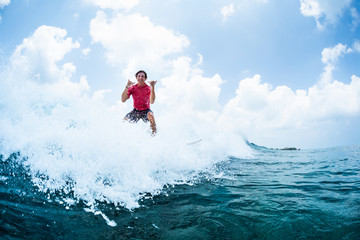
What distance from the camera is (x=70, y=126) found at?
16.5 ft

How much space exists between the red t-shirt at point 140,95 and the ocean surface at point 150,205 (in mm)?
3723

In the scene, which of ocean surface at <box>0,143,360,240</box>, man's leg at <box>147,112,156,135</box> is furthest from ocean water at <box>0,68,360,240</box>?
man's leg at <box>147,112,156,135</box>

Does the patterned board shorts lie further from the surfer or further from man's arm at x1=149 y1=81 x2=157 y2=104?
man's arm at x1=149 y1=81 x2=157 y2=104

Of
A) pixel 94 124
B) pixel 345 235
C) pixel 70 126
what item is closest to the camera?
pixel 345 235

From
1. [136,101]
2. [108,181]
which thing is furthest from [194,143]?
[108,181]

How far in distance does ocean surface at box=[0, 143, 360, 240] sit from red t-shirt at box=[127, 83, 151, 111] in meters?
3.72

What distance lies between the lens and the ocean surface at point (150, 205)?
6.79 ft

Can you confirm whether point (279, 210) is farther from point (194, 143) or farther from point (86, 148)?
point (194, 143)

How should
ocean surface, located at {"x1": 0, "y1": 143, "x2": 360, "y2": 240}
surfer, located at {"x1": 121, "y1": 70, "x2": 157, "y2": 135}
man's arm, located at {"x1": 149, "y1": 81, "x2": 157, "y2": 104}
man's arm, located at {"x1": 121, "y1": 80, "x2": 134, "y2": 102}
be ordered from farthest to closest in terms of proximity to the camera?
surfer, located at {"x1": 121, "y1": 70, "x2": 157, "y2": 135}
man's arm, located at {"x1": 149, "y1": 81, "x2": 157, "y2": 104}
man's arm, located at {"x1": 121, "y1": 80, "x2": 134, "y2": 102}
ocean surface, located at {"x1": 0, "y1": 143, "x2": 360, "y2": 240}

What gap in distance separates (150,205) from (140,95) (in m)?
5.16

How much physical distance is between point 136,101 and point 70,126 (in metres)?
2.80

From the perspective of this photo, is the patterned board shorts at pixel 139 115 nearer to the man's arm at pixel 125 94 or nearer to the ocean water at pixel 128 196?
the man's arm at pixel 125 94

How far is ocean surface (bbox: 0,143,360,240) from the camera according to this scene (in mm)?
2070

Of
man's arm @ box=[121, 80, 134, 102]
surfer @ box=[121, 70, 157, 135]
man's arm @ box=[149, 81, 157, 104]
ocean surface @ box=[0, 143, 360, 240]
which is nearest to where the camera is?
ocean surface @ box=[0, 143, 360, 240]
